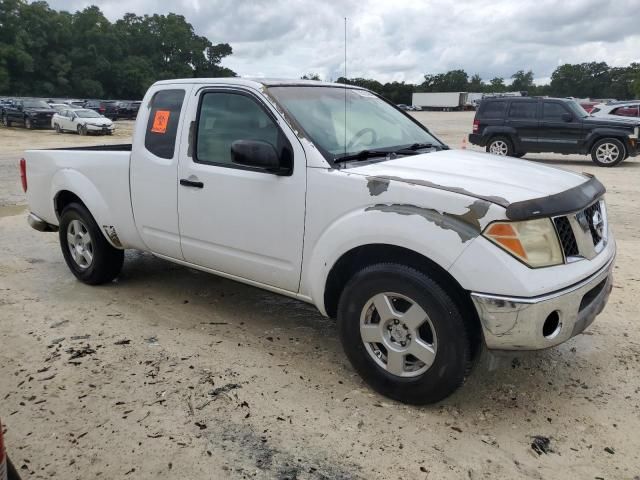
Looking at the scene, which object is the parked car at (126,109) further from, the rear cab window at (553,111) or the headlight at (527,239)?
the headlight at (527,239)

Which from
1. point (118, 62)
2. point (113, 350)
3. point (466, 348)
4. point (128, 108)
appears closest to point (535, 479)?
point (466, 348)

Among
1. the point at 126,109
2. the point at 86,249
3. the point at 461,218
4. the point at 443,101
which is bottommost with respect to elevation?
Result: the point at 86,249

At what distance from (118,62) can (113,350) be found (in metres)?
95.9

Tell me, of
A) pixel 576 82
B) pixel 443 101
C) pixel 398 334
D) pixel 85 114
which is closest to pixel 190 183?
pixel 398 334

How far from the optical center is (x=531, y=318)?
2664mm

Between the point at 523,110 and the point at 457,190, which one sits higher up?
the point at 523,110

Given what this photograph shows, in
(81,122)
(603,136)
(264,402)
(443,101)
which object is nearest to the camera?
(264,402)

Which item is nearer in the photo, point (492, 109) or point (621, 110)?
point (492, 109)

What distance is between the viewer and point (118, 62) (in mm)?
89688

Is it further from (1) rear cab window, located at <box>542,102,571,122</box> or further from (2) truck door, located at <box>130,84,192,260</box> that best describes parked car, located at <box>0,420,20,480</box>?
(1) rear cab window, located at <box>542,102,571,122</box>

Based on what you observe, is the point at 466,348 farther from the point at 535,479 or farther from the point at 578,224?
the point at 578,224

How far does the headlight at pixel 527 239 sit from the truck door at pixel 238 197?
1.19m

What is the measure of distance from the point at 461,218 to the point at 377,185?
517mm

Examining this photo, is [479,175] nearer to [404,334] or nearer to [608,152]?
[404,334]
